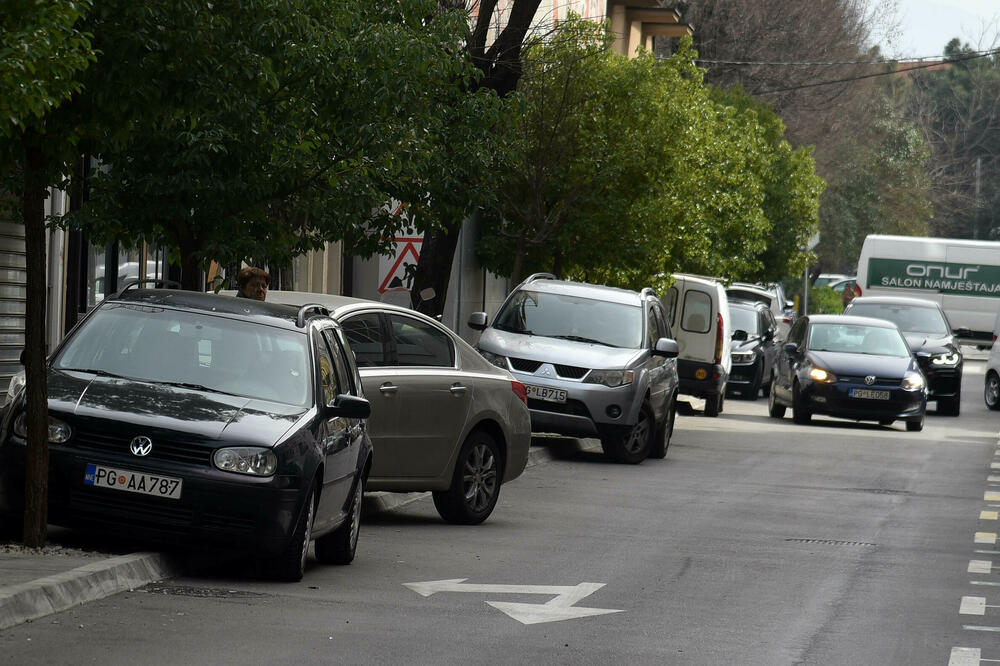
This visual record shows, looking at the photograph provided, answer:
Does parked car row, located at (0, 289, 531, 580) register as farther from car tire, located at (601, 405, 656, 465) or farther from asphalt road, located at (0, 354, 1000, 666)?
car tire, located at (601, 405, 656, 465)

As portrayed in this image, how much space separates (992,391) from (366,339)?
2259cm

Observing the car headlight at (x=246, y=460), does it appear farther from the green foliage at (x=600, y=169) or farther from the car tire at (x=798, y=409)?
the car tire at (x=798, y=409)

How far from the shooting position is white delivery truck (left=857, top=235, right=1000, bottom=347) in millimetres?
48188

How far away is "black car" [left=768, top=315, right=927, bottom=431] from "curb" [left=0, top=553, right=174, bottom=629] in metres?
18.0

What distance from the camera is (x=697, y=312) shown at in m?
27.7

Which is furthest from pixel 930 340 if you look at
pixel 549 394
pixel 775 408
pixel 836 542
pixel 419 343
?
pixel 419 343

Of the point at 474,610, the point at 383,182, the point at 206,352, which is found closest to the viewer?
the point at 474,610

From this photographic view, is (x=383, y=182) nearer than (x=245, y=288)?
No

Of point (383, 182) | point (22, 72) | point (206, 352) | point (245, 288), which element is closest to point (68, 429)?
point (206, 352)

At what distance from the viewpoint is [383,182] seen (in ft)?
53.3

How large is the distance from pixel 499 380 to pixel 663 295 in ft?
49.7

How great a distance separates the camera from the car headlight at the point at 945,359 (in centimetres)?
3057

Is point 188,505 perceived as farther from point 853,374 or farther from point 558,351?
point 853,374

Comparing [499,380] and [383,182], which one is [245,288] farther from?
[383,182]
